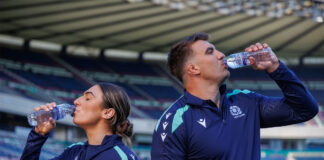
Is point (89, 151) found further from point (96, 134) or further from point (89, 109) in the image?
point (89, 109)

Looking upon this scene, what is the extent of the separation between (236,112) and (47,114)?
1.18 meters

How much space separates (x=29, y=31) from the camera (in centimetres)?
2180

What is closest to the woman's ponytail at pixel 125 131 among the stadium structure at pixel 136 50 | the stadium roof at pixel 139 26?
the stadium structure at pixel 136 50

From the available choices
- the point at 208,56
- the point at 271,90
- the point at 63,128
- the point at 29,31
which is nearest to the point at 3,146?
the point at 63,128

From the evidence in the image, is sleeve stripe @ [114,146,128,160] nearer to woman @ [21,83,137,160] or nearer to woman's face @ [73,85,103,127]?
woman @ [21,83,137,160]

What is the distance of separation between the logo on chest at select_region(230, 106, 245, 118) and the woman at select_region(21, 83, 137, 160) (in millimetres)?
756

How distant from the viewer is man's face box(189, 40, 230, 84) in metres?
2.38

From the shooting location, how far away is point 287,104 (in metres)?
2.31

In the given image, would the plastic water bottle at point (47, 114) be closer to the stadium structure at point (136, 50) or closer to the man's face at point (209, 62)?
the man's face at point (209, 62)

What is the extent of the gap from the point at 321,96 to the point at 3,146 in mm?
17270

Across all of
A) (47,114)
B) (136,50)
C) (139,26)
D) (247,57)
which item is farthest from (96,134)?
(136,50)

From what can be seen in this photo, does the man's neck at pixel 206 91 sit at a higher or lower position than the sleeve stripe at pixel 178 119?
higher

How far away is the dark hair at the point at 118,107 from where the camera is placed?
2.94 m

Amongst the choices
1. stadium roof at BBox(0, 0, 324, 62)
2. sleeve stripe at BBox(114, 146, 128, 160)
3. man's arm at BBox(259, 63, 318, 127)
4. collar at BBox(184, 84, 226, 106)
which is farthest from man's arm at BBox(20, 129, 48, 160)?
stadium roof at BBox(0, 0, 324, 62)
